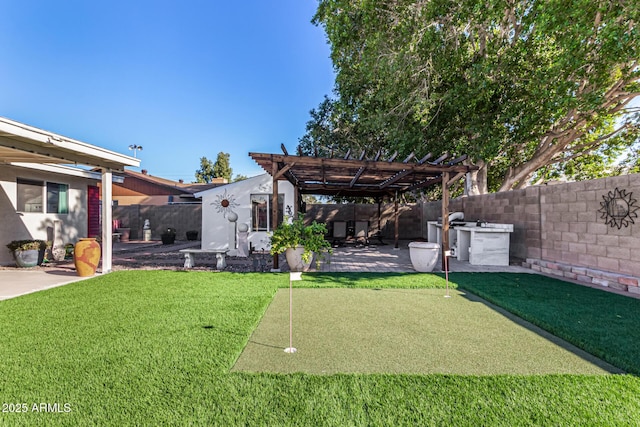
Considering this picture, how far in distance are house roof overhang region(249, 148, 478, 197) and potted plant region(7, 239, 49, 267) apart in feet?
20.3

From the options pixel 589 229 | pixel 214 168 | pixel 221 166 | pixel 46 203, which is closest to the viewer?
pixel 589 229

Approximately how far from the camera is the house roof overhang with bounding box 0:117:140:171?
14.9 feet

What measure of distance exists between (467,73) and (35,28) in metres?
15.0

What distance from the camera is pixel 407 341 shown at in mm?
3191

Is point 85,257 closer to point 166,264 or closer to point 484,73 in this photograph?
point 166,264

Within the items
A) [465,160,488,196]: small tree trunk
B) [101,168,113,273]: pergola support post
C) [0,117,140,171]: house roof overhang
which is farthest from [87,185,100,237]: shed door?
[465,160,488,196]: small tree trunk

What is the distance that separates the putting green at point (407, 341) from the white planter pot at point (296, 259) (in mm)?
2357

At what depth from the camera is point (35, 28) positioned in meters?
10.6

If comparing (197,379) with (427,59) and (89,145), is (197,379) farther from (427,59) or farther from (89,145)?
(427,59)

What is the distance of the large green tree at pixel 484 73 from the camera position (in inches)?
278

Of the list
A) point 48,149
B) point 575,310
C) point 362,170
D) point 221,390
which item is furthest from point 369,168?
point 48,149

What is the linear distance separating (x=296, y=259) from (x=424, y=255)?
3019mm

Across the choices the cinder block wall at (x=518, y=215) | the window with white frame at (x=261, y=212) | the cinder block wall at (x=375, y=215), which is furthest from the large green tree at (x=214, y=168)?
the cinder block wall at (x=518, y=215)

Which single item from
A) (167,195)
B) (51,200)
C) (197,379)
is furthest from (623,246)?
(167,195)
